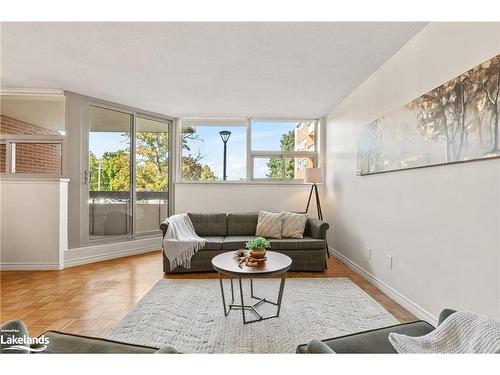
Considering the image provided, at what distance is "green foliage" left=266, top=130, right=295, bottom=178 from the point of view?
4973mm

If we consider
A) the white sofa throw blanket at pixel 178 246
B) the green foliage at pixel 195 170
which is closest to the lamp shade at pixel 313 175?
the green foliage at pixel 195 170

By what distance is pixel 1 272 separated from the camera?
3.35m

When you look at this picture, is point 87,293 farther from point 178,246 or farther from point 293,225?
point 293,225

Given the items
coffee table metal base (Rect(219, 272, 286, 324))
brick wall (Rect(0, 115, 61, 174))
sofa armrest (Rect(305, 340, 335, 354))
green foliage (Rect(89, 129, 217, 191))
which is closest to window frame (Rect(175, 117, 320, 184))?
green foliage (Rect(89, 129, 217, 191))

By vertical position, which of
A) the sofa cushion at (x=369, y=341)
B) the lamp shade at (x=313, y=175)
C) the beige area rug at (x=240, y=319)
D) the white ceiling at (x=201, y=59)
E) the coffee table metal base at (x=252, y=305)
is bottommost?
the beige area rug at (x=240, y=319)

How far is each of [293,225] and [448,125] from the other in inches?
89.3

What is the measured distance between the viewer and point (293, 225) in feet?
Answer: 12.3

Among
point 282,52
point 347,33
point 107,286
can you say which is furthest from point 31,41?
point 347,33

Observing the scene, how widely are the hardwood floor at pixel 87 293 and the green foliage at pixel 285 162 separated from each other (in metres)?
1.88

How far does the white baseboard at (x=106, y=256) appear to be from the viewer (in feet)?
11.9

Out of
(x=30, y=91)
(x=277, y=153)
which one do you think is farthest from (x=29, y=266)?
(x=277, y=153)

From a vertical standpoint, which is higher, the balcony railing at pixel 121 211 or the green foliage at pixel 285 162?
the green foliage at pixel 285 162

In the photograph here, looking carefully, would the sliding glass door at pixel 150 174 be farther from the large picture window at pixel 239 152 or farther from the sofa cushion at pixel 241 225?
the sofa cushion at pixel 241 225
